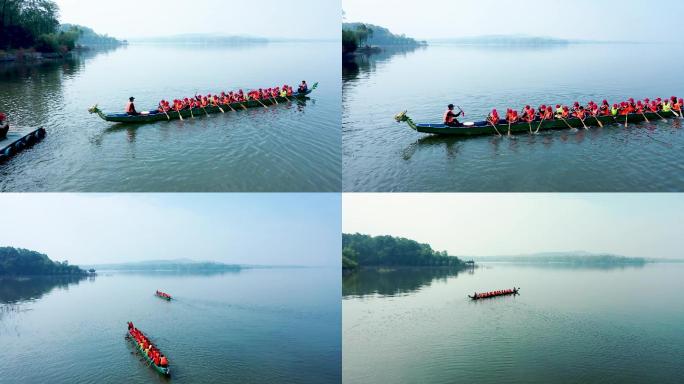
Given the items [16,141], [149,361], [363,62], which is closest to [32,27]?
[363,62]

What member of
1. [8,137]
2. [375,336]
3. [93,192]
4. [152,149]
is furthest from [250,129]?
[375,336]

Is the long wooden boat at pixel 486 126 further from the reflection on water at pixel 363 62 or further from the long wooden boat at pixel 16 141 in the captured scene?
the long wooden boat at pixel 16 141

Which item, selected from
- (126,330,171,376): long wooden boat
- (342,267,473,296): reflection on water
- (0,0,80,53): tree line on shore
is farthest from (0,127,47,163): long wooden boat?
(0,0,80,53): tree line on shore

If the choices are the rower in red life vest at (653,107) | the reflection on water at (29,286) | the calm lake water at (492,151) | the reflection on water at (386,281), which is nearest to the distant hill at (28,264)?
the reflection on water at (29,286)

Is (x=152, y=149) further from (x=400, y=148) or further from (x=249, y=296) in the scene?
(x=249, y=296)

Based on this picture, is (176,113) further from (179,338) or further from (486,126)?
(486,126)
